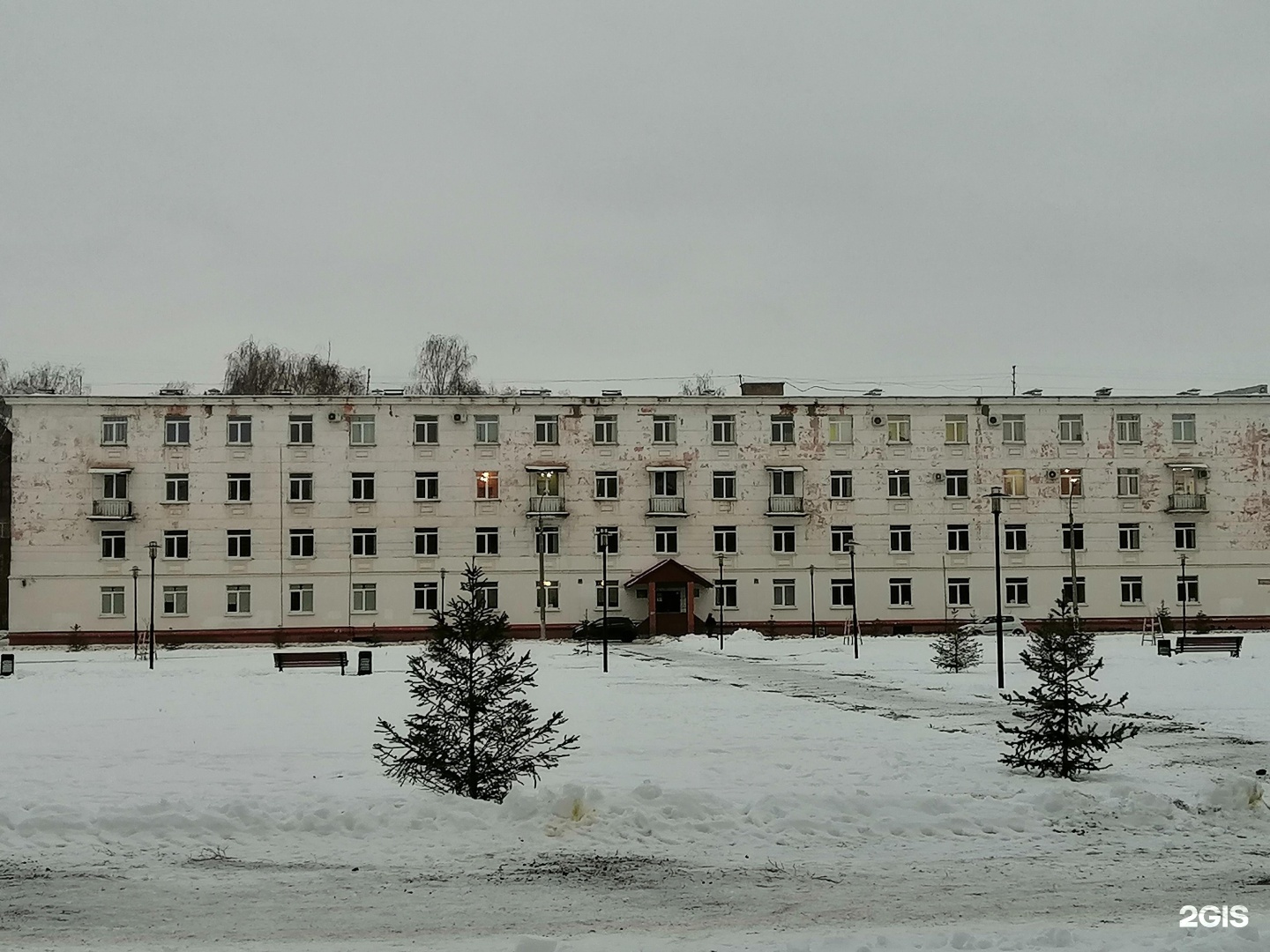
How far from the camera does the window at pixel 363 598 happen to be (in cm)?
6056

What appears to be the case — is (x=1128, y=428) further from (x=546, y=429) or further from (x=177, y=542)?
(x=177, y=542)

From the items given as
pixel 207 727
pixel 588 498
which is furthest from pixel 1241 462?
pixel 207 727

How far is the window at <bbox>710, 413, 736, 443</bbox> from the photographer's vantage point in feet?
208

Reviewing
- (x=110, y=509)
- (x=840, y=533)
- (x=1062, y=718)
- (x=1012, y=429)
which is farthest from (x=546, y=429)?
(x=1062, y=718)

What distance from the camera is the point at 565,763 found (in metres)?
15.7

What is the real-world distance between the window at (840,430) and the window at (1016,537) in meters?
9.25

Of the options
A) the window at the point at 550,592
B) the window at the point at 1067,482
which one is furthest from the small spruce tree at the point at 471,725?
the window at the point at 1067,482

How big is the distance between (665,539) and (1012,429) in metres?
18.9

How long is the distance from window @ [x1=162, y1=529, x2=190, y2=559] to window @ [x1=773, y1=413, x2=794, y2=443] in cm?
2956

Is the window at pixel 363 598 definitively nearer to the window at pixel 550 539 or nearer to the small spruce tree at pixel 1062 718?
the window at pixel 550 539

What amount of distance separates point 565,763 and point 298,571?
47392mm

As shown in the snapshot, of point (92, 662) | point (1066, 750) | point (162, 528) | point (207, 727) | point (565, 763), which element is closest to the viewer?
point (1066, 750)

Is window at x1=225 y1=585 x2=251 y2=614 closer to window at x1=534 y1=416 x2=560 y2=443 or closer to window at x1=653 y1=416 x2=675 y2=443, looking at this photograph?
window at x1=534 y1=416 x2=560 y2=443

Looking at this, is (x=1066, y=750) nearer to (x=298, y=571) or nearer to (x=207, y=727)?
(x=207, y=727)
